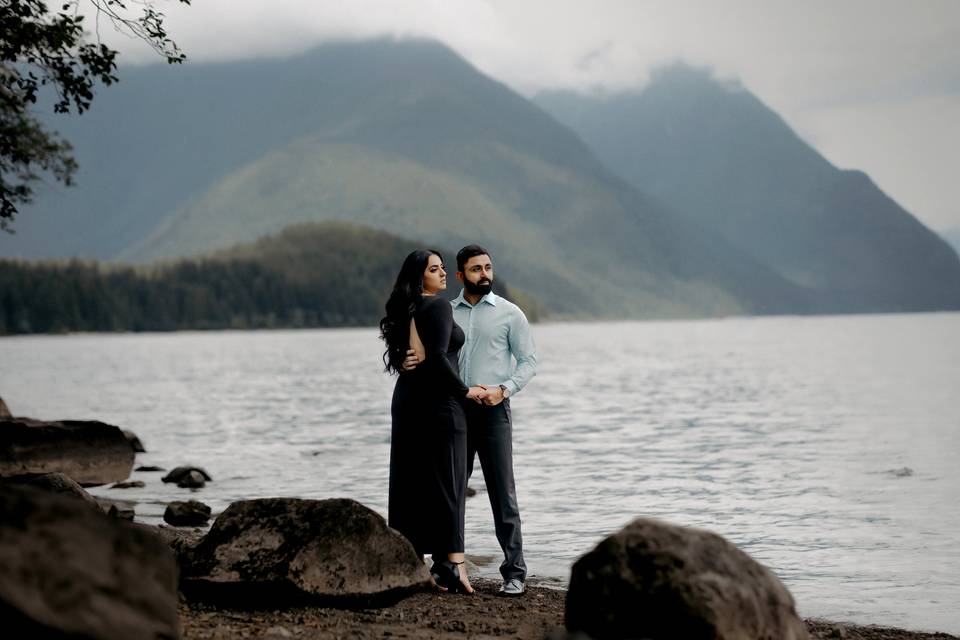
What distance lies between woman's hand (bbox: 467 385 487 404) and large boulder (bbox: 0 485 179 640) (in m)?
4.58

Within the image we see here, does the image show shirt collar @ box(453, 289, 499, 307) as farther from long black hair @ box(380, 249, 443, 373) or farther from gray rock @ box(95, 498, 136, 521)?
gray rock @ box(95, 498, 136, 521)

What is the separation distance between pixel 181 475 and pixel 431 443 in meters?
15.0

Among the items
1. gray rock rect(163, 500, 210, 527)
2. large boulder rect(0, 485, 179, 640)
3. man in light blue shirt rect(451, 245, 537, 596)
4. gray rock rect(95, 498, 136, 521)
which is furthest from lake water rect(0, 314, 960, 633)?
large boulder rect(0, 485, 179, 640)

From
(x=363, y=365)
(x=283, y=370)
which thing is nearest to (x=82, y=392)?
(x=283, y=370)

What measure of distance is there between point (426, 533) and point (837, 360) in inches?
3712

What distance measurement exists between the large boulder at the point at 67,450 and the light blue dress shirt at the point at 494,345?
462 inches

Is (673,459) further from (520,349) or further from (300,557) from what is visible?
(300,557)

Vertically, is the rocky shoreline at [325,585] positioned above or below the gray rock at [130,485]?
above

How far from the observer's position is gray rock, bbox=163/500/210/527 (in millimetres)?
17328

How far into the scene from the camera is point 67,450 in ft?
72.2

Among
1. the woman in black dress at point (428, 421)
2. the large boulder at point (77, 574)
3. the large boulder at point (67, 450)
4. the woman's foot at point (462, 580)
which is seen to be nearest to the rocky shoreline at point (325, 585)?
the large boulder at point (77, 574)

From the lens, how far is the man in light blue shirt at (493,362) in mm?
10945

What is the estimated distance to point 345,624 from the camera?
9398 mm

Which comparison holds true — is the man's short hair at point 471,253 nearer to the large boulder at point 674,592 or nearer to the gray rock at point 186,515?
the large boulder at point 674,592
